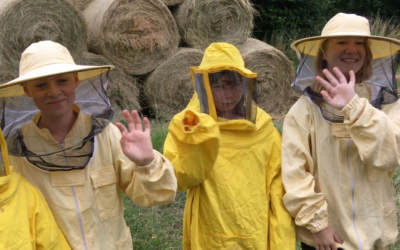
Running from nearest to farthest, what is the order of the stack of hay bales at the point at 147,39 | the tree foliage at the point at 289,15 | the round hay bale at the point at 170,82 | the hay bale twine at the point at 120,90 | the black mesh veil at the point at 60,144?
the black mesh veil at the point at 60,144, the stack of hay bales at the point at 147,39, the hay bale twine at the point at 120,90, the round hay bale at the point at 170,82, the tree foliage at the point at 289,15

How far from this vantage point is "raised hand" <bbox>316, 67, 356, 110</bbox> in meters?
2.20

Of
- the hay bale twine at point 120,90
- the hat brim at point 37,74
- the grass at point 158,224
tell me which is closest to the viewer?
the hat brim at point 37,74

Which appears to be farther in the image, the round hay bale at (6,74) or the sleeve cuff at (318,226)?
the round hay bale at (6,74)

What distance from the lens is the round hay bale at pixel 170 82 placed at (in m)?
6.97

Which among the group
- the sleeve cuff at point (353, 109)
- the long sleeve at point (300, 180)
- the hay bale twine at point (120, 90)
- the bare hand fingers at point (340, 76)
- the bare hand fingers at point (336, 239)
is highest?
the bare hand fingers at point (340, 76)

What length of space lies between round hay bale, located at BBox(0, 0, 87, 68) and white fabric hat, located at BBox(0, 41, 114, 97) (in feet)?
12.2

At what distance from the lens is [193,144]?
2061mm

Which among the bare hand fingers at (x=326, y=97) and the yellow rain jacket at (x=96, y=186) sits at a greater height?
the bare hand fingers at (x=326, y=97)

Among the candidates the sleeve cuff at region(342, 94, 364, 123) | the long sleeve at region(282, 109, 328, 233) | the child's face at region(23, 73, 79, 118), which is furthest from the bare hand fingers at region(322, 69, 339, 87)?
the child's face at region(23, 73, 79, 118)

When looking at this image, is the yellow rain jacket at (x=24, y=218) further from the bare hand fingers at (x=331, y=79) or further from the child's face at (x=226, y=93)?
the bare hand fingers at (x=331, y=79)

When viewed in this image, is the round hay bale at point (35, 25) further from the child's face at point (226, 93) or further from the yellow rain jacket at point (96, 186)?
the child's face at point (226, 93)

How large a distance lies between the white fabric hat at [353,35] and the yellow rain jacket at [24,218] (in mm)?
1539

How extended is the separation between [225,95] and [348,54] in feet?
2.25

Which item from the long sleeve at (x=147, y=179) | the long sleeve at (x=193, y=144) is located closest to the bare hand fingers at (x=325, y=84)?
the long sleeve at (x=193, y=144)
